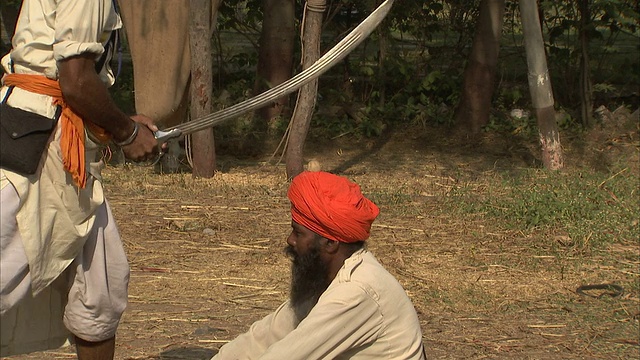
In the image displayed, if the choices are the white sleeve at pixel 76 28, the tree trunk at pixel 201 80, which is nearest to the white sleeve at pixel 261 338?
the white sleeve at pixel 76 28

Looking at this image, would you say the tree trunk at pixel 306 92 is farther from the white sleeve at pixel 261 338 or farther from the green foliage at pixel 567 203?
the white sleeve at pixel 261 338

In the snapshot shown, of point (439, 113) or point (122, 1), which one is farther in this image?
point (439, 113)

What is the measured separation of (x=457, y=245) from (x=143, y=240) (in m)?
1.97

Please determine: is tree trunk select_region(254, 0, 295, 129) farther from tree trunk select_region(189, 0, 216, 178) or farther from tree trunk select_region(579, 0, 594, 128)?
tree trunk select_region(579, 0, 594, 128)

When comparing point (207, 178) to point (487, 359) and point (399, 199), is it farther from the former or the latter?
point (487, 359)

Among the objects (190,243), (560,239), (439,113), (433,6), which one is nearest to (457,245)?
(560,239)

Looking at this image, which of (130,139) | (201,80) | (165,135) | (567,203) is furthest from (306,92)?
(130,139)

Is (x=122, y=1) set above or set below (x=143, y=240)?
above

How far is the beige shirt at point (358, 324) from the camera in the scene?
2.96 meters

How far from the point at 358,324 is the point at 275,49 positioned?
7186mm

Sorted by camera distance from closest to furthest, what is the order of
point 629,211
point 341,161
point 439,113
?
1. point 629,211
2. point 341,161
3. point 439,113

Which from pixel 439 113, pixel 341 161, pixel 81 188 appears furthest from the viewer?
pixel 439 113

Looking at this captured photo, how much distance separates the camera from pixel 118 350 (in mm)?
4641

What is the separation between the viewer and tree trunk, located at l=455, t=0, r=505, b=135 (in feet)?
32.0
